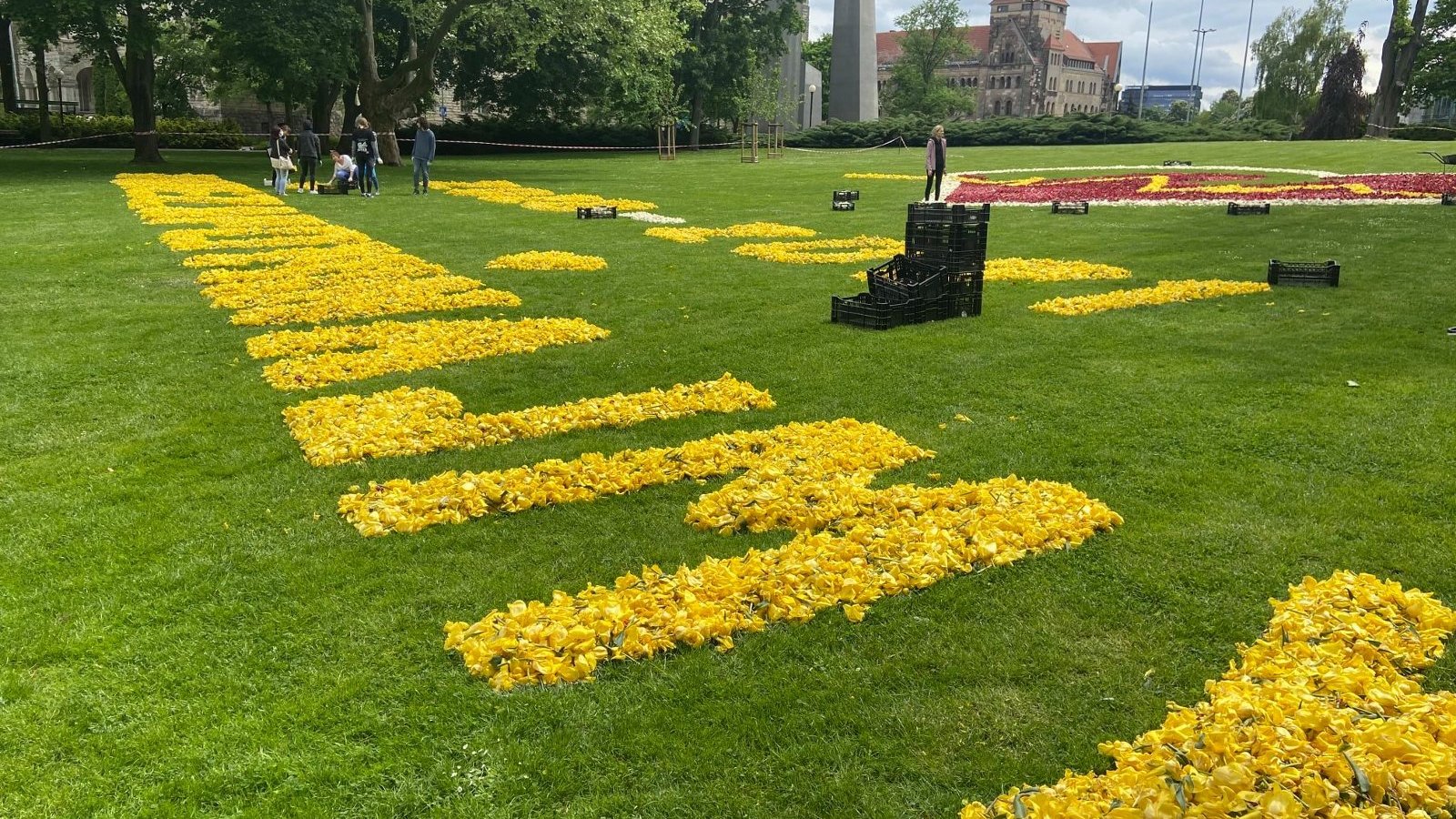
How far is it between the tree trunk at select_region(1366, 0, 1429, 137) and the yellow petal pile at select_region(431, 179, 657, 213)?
6526cm

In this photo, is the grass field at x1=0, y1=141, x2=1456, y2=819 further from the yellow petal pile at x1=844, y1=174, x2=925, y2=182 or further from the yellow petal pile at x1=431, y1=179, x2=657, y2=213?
the yellow petal pile at x1=844, y1=174, x2=925, y2=182

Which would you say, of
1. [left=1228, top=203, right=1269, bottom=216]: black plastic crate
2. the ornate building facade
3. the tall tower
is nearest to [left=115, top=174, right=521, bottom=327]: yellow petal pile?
[left=1228, top=203, right=1269, bottom=216]: black plastic crate

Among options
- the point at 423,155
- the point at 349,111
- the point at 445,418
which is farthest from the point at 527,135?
the point at 445,418

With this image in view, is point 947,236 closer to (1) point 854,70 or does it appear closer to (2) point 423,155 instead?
(2) point 423,155

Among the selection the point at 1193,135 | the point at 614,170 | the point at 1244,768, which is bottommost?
the point at 1244,768

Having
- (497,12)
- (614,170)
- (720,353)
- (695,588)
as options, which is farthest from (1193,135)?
(695,588)

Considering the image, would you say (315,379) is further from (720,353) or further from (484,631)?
(484,631)

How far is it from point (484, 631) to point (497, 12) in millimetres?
34727

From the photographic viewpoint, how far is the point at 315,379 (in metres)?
9.30

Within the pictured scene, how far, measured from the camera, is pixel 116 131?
180 feet

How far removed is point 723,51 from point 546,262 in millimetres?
50696

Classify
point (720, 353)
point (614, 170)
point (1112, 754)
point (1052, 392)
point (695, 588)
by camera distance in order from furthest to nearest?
point (614, 170) < point (720, 353) < point (1052, 392) < point (695, 588) < point (1112, 754)

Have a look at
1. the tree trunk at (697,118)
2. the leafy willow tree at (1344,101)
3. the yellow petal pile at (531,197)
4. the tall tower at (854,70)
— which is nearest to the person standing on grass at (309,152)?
the yellow petal pile at (531,197)

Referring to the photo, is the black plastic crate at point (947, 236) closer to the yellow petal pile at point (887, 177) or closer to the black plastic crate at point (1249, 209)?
the black plastic crate at point (1249, 209)
